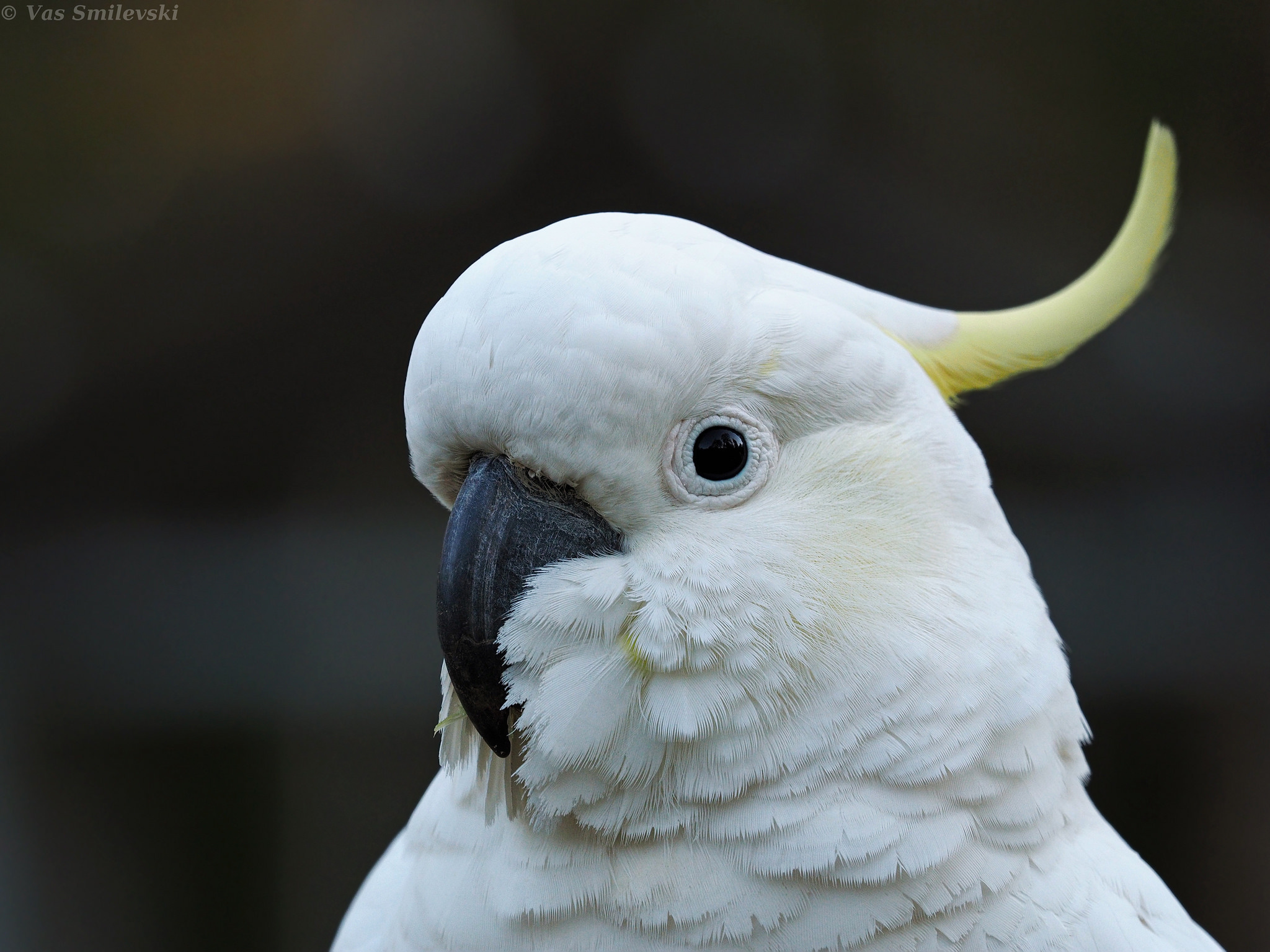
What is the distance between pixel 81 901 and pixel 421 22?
2.86 metres

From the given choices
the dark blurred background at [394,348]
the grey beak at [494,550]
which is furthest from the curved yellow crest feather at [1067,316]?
the dark blurred background at [394,348]

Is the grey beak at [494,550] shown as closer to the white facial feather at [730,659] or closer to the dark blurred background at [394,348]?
the white facial feather at [730,659]

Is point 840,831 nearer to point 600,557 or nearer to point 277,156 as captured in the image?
point 600,557

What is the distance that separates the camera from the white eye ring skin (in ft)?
2.74

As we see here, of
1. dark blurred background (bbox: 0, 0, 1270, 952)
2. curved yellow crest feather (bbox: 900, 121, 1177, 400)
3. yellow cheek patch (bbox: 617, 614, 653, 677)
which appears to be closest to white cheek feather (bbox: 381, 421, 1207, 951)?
yellow cheek patch (bbox: 617, 614, 653, 677)

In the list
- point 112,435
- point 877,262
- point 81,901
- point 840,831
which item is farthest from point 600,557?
point 81,901

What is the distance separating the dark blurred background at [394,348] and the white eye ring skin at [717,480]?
2104 mm

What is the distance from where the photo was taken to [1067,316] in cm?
105

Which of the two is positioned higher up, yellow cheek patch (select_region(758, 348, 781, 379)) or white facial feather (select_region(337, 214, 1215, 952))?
yellow cheek patch (select_region(758, 348, 781, 379))

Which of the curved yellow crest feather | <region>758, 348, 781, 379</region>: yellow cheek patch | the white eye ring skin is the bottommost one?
the white eye ring skin

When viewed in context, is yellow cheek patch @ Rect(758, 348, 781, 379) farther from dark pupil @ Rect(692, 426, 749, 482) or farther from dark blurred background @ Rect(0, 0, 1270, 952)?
dark blurred background @ Rect(0, 0, 1270, 952)

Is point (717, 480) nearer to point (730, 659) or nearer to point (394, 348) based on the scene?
point (730, 659)

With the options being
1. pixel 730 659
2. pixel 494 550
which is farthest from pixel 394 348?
pixel 730 659

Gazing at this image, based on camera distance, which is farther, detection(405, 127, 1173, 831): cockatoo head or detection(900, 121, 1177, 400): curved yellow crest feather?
detection(900, 121, 1177, 400): curved yellow crest feather
